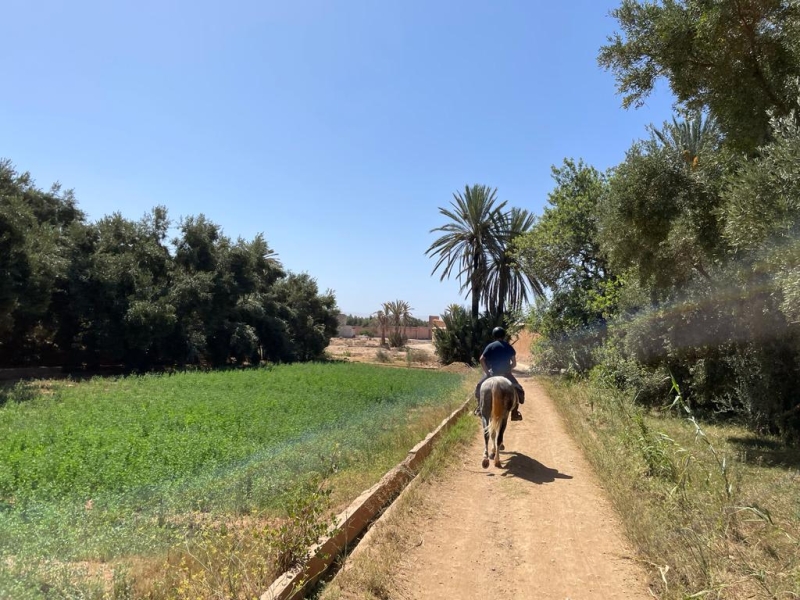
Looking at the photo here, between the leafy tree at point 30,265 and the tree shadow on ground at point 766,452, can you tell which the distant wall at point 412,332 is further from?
the tree shadow on ground at point 766,452

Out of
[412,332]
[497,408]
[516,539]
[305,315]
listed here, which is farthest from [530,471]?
[412,332]

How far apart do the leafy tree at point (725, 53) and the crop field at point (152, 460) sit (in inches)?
333

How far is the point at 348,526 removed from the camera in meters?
5.07

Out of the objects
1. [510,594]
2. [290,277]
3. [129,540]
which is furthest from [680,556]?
[290,277]

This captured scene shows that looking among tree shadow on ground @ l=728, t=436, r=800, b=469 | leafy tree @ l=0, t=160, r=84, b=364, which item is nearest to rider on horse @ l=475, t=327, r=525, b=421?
tree shadow on ground @ l=728, t=436, r=800, b=469

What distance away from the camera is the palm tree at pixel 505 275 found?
36.5 m

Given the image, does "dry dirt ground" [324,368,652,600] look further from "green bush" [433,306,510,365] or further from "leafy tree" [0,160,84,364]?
"green bush" [433,306,510,365]

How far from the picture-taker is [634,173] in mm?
10219

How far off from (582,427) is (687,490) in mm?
6092

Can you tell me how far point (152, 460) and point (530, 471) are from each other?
5.96 m

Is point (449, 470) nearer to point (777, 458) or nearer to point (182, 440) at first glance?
point (182, 440)

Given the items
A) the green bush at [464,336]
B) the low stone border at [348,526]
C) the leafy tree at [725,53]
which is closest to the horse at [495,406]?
the low stone border at [348,526]

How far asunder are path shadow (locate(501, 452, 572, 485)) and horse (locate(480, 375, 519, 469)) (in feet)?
1.01

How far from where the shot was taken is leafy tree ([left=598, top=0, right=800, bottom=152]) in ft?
25.9
